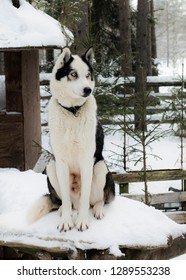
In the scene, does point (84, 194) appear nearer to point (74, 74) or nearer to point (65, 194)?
point (65, 194)

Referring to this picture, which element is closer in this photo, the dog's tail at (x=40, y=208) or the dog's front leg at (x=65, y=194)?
the dog's front leg at (x=65, y=194)

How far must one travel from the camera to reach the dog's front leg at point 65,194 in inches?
147

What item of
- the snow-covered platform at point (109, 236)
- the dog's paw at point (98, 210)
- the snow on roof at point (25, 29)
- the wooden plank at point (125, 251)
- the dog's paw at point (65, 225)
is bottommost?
the wooden plank at point (125, 251)

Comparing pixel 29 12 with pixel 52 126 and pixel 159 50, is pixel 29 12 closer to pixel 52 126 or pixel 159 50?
pixel 52 126

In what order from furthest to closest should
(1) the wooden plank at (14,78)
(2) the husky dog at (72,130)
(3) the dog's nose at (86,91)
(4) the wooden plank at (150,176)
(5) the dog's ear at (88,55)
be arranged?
(4) the wooden plank at (150,176) < (1) the wooden plank at (14,78) < (5) the dog's ear at (88,55) < (2) the husky dog at (72,130) < (3) the dog's nose at (86,91)

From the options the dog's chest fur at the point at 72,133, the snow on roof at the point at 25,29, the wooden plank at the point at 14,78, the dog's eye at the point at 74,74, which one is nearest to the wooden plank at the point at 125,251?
the dog's chest fur at the point at 72,133

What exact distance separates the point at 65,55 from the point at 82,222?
132 cm

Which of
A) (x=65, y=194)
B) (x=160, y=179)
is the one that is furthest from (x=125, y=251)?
(x=160, y=179)

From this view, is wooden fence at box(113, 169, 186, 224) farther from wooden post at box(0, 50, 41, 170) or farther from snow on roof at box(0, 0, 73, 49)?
snow on roof at box(0, 0, 73, 49)

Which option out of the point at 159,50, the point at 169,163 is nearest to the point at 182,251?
the point at 169,163

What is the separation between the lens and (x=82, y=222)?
375 cm

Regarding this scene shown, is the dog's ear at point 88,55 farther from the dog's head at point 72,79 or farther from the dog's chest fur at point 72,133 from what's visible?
the dog's chest fur at point 72,133

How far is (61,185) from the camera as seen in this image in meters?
3.76

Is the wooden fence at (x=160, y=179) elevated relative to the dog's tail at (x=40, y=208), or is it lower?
lower
